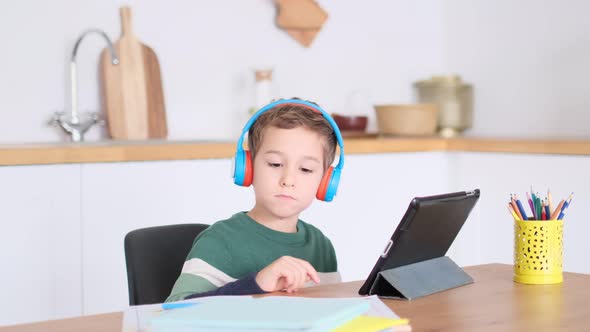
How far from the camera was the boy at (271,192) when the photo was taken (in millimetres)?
1543

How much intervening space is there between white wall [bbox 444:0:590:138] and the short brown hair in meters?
2.31

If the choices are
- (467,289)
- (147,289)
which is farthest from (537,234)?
(147,289)

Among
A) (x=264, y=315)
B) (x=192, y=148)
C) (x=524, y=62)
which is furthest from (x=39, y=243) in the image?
(x=524, y=62)

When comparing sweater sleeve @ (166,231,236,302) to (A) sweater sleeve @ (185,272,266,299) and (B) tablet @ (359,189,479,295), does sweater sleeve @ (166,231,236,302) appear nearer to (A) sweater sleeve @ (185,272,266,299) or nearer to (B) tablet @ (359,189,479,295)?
(A) sweater sleeve @ (185,272,266,299)

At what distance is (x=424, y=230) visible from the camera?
146 cm

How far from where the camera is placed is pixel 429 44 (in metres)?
4.34

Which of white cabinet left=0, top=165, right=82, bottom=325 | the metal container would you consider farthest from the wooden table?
the metal container

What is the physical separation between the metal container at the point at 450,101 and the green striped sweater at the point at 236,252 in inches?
95.8

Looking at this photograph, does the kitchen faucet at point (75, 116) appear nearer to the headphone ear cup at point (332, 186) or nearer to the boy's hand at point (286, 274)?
the headphone ear cup at point (332, 186)

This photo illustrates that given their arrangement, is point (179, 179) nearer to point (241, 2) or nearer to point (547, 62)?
point (241, 2)

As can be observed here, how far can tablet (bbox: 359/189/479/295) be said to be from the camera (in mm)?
1398

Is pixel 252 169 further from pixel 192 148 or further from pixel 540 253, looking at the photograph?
pixel 192 148

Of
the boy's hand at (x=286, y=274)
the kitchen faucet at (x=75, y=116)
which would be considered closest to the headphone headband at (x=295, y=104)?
the boy's hand at (x=286, y=274)

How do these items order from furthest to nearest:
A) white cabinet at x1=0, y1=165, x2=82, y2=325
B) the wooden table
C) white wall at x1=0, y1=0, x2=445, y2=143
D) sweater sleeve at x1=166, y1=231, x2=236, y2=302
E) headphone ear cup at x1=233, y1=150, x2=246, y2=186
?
1. white wall at x1=0, y1=0, x2=445, y2=143
2. white cabinet at x1=0, y1=165, x2=82, y2=325
3. headphone ear cup at x1=233, y1=150, x2=246, y2=186
4. sweater sleeve at x1=166, y1=231, x2=236, y2=302
5. the wooden table
